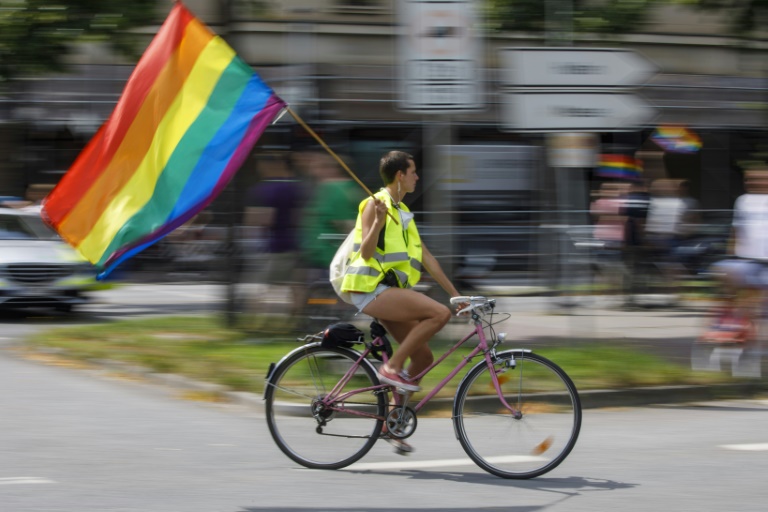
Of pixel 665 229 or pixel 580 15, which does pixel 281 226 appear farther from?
pixel 665 229

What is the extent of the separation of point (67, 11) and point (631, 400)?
9.91m

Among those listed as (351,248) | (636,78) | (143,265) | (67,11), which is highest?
(67,11)

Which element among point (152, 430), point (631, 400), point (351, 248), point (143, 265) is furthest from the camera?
point (143, 265)

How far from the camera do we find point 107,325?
13.6 m

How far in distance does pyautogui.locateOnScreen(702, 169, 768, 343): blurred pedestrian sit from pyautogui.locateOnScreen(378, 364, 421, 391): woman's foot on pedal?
15.4 ft

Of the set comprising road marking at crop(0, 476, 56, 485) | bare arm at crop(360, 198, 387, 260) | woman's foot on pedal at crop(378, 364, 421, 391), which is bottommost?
road marking at crop(0, 476, 56, 485)

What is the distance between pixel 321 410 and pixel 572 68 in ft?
14.3

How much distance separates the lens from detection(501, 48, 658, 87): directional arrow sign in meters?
9.57

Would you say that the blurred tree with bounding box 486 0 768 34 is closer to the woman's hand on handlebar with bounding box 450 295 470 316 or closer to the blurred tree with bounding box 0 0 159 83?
the blurred tree with bounding box 0 0 159 83

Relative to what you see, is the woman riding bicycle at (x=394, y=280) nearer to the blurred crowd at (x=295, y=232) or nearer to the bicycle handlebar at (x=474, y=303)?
the bicycle handlebar at (x=474, y=303)

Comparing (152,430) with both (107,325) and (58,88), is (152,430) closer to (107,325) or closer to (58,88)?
(107,325)

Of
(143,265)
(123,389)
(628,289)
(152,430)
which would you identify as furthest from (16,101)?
(152,430)

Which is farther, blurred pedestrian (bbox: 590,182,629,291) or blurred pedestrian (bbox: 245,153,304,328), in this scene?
blurred pedestrian (bbox: 590,182,629,291)

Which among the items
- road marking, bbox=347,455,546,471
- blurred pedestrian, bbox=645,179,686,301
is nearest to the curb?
road marking, bbox=347,455,546,471
